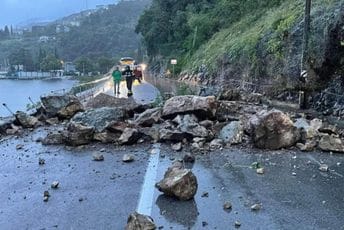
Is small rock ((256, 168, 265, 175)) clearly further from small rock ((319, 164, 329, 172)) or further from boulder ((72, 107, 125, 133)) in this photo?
boulder ((72, 107, 125, 133))

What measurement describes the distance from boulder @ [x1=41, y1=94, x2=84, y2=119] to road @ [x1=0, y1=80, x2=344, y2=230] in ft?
14.8

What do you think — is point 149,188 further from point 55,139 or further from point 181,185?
point 55,139

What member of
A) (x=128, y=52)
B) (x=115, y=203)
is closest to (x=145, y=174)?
(x=115, y=203)

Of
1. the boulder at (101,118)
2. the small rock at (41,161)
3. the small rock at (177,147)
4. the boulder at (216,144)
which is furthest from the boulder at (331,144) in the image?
the small rock at (41,161)

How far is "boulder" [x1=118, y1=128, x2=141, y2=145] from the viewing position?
432 inches

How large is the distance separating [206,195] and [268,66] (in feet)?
61.5

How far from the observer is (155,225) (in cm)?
562

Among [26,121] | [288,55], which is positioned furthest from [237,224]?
[288,55]

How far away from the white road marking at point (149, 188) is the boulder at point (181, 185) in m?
0.29

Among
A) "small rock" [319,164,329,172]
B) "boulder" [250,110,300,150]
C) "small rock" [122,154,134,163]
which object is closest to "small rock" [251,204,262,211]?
"small rock" [319,164,329,172]

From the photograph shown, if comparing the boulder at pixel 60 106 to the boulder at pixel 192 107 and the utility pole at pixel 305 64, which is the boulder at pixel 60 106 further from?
the utility pole at pixel 305 64

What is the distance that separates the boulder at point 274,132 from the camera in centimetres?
1009

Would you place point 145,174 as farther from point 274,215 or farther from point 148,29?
point 148,29

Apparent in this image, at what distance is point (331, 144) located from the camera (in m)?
9.84
